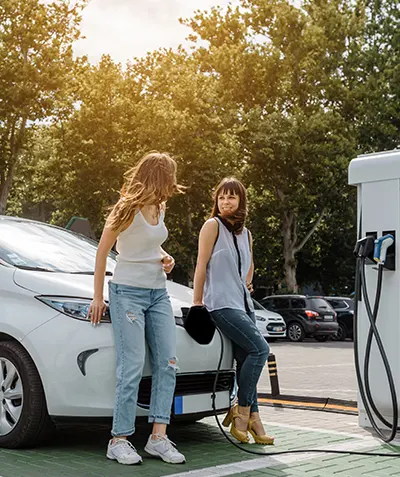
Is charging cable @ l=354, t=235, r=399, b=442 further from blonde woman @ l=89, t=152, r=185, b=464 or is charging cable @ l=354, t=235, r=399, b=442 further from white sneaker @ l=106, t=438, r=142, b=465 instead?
white sneaker @ l=106, t=438, r=142, b=465

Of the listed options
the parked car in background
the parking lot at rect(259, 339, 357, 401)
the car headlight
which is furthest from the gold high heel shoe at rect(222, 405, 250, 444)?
the parked car in background

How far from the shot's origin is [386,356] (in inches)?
241

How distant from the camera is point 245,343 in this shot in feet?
18.8

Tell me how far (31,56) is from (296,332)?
12.8 metres

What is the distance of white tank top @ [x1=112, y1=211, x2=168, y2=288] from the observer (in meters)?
5.30

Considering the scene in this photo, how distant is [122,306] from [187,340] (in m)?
0.56

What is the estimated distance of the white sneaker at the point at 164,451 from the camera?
512cm

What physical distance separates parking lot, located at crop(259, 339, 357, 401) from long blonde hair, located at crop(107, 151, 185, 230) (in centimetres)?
398

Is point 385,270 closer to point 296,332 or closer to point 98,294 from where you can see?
point 98,294

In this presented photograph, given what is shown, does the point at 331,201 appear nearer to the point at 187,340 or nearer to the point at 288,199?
the point at 288,199

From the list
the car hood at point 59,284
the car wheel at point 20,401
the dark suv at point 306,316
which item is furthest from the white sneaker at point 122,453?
the dark suv at point 306,316

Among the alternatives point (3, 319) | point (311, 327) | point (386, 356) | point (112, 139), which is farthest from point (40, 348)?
point (112, 139)

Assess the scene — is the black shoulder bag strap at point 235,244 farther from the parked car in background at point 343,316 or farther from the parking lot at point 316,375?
the parked car in background at point 343,316

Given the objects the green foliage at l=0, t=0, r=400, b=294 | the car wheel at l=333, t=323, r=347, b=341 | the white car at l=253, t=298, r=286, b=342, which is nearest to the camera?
the white car at l=253, t=298, r=286, b=342
